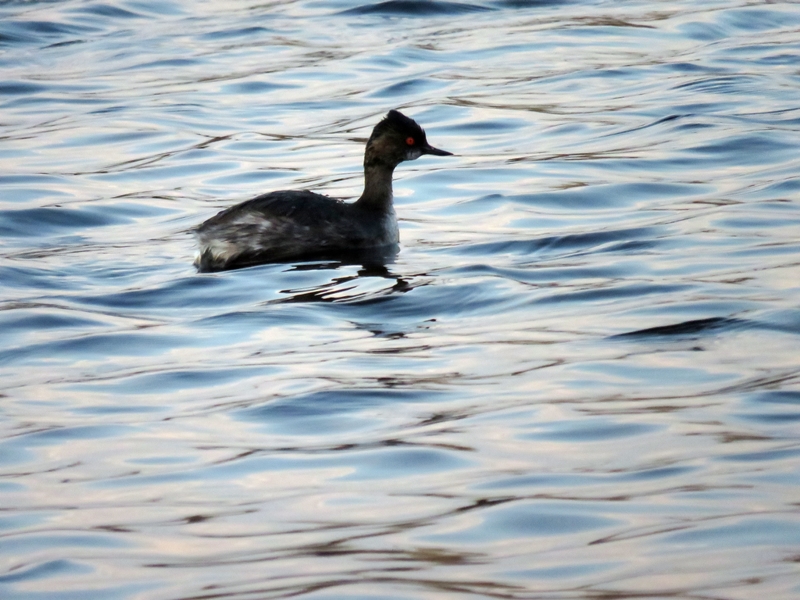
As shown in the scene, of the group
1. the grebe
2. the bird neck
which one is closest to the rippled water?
the grebe

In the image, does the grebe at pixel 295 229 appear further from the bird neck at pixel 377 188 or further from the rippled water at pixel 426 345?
the rippled water at pixel 426 345

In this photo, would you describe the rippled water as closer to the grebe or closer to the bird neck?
the grebe

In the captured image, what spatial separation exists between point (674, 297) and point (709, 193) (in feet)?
9.25

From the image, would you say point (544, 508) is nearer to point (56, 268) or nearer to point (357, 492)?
point (357, 492)

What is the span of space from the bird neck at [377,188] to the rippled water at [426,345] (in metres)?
0.37

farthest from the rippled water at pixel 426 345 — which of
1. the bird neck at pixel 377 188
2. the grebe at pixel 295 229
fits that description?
the bird neck at pixel 377 188

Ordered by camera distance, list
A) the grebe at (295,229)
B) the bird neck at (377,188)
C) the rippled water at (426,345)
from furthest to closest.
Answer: the bird neck at (377,188), the grebe at (295,229), the rippled water at (426,345)

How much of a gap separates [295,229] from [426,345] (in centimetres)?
246

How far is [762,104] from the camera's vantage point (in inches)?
517

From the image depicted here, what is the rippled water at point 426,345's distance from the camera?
4348 millimetres

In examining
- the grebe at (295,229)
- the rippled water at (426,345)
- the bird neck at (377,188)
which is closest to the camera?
the rippled water at (426,345)

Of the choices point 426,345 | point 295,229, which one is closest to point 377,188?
point 295,229

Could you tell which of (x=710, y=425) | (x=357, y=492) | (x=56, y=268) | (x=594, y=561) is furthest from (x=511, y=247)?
(x=594, y=561)

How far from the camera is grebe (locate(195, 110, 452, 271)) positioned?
355 inches
